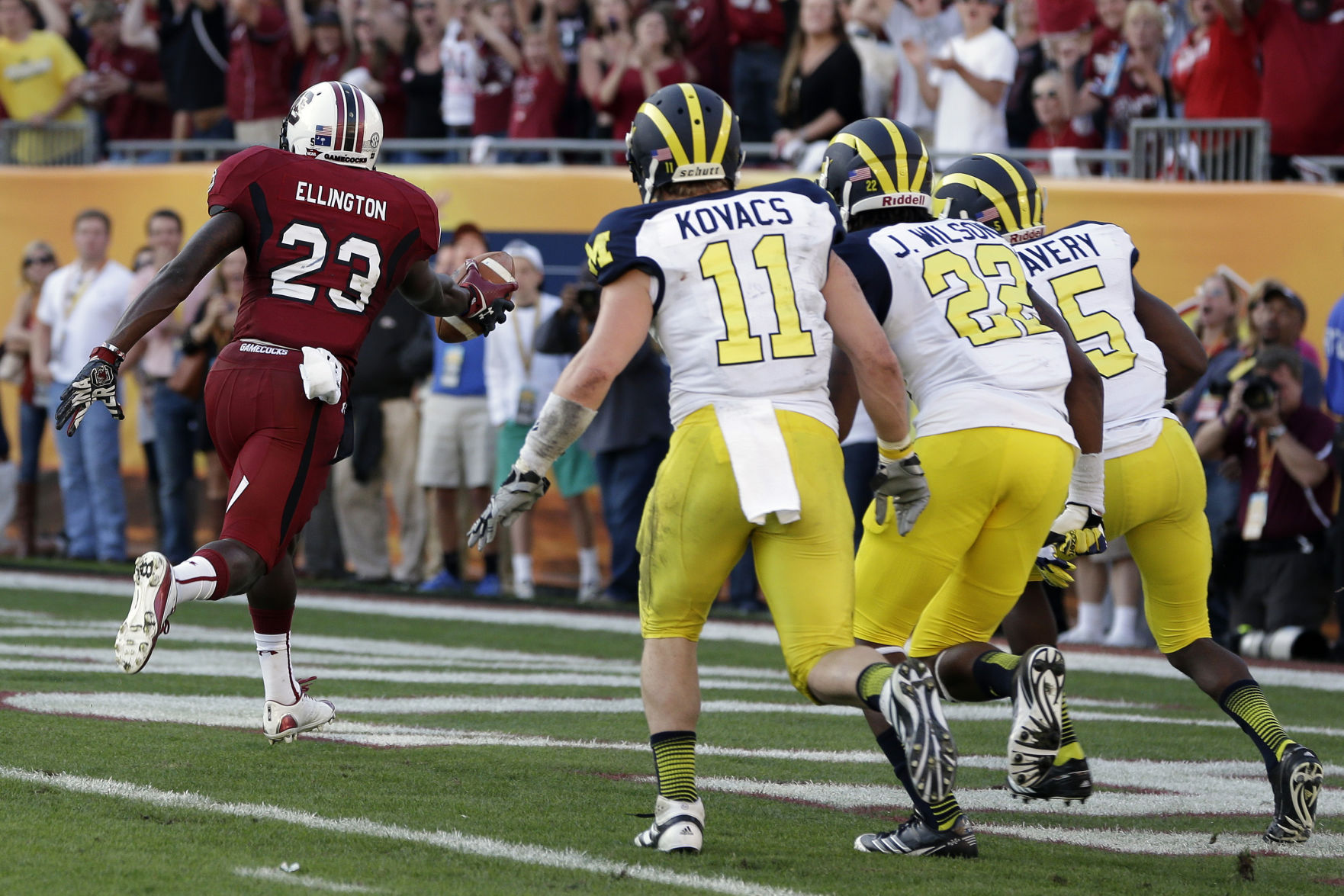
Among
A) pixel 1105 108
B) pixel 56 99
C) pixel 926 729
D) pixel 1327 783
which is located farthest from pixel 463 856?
pixel 56 99

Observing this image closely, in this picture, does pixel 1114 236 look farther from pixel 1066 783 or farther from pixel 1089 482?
pixel 1066 783

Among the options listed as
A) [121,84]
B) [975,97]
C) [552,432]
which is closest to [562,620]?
[975,97]

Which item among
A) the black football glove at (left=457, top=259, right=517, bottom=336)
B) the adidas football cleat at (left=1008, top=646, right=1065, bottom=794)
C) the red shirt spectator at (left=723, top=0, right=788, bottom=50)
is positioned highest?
the red shirt spectator at (left=723, top=0, right=788, bottom=50)

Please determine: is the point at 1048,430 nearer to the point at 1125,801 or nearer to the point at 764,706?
the point at 1125,801

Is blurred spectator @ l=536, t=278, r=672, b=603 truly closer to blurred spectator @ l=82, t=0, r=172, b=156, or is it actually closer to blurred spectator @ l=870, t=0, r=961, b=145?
blurred spectator @ l=870, t=0, r=961, b=145

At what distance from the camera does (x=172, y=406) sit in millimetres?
12688

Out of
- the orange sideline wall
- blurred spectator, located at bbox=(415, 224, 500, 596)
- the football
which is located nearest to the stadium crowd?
the orange sideline wall

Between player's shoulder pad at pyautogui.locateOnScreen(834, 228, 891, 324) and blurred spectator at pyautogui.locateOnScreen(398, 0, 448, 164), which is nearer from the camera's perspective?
player's shoulder pad at pyautogui.locateOnScreen(834, 228, 891, 324)

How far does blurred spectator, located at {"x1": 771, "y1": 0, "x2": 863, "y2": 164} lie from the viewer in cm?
1198

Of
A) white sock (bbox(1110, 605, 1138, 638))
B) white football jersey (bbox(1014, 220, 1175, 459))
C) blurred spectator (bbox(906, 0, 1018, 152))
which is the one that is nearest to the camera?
white football jersey (bbox(1014, 220, 1175, 459))

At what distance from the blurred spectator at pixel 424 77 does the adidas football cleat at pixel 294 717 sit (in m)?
8.96

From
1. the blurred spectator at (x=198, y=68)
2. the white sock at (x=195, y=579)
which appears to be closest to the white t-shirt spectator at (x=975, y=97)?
the blurred spectator at (x=198, y=68)

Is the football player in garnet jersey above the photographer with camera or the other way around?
above

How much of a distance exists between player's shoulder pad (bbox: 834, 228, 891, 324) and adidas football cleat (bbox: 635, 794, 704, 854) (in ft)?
4.58
